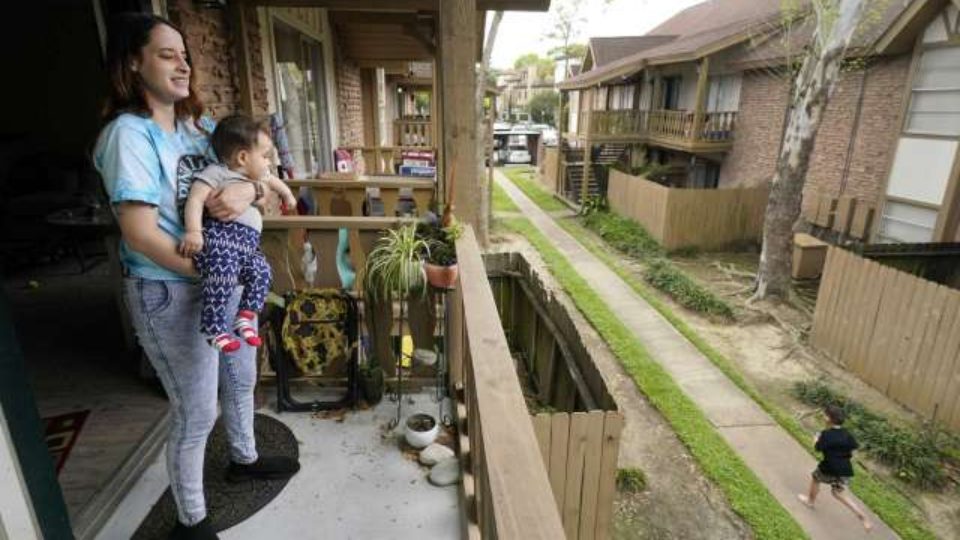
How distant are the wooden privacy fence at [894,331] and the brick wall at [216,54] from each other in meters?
7.01

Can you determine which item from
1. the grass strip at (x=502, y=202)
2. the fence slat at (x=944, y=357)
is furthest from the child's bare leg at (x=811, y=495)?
the grass strip at (x=502, y=202)

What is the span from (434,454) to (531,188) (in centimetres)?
1923

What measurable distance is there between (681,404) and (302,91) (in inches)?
220

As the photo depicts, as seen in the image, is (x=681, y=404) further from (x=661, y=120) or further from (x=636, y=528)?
(x=661, y=120)

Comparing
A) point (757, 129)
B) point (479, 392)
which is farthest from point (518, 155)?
point (479, 392)

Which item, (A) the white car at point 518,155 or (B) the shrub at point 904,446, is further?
(A) the white car at point 518,155

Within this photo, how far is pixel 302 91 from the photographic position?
595 centimetres

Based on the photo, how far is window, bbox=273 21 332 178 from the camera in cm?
520

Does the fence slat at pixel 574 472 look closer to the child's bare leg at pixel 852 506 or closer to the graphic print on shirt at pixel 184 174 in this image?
the graphic print on shirt at pixel 184 174

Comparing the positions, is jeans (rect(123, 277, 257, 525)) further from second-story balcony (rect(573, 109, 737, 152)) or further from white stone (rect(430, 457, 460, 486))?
second-story balcony (rect(573, 109, 737, 152))

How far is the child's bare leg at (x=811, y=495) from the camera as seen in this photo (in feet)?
14.6

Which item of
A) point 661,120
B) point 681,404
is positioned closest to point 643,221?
point 661,120

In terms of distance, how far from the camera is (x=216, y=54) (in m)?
3.61

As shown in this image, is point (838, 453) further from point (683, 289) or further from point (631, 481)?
point (683, 289)
